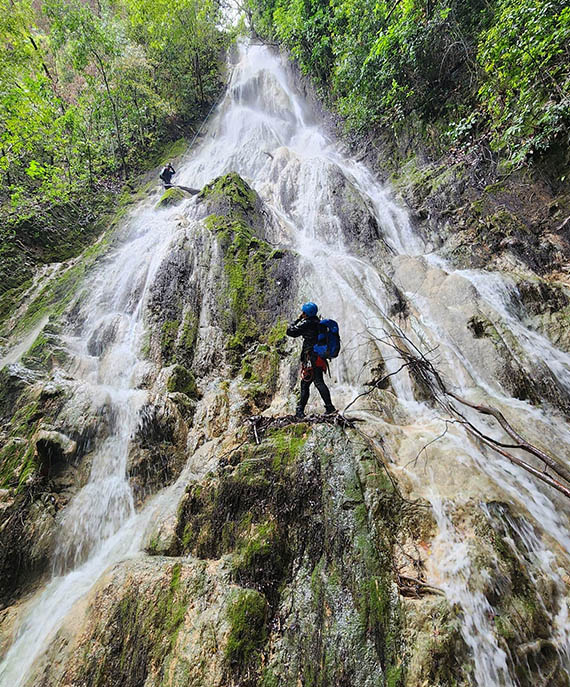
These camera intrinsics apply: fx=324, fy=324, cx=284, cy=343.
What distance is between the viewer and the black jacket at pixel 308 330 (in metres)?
4.52

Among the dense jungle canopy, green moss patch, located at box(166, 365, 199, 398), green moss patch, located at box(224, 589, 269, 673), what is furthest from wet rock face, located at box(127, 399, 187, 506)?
the dense jungle canopy

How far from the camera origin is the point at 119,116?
17.3 m

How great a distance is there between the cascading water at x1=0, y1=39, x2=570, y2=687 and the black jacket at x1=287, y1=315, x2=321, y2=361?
133cm

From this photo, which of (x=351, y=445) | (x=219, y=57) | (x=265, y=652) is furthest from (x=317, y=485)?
(x=219, y=57)

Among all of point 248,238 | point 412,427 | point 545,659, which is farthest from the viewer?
point 248,238

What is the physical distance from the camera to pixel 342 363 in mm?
6148

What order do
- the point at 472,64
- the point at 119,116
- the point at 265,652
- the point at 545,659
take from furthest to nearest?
1. the point at 119,116
2. the point at 472,64
3. the point at 265,652
4. the point at 545,659

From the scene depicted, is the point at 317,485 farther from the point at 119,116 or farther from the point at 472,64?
the point at 119,116

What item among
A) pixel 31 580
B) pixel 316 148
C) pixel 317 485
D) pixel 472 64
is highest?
pixel 316 148

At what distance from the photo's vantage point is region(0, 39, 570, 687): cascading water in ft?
9.83

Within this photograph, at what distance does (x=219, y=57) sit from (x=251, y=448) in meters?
31.1

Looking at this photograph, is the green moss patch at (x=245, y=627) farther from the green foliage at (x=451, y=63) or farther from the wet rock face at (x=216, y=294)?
the green foliage at (x=451, y=63)

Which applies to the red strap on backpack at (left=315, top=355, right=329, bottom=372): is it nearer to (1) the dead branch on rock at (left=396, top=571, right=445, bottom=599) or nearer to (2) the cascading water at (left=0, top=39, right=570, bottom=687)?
(2) the cascading water at (left=0, top=39, right=570, bottom=687)

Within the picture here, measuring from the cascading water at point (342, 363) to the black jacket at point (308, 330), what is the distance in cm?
133
